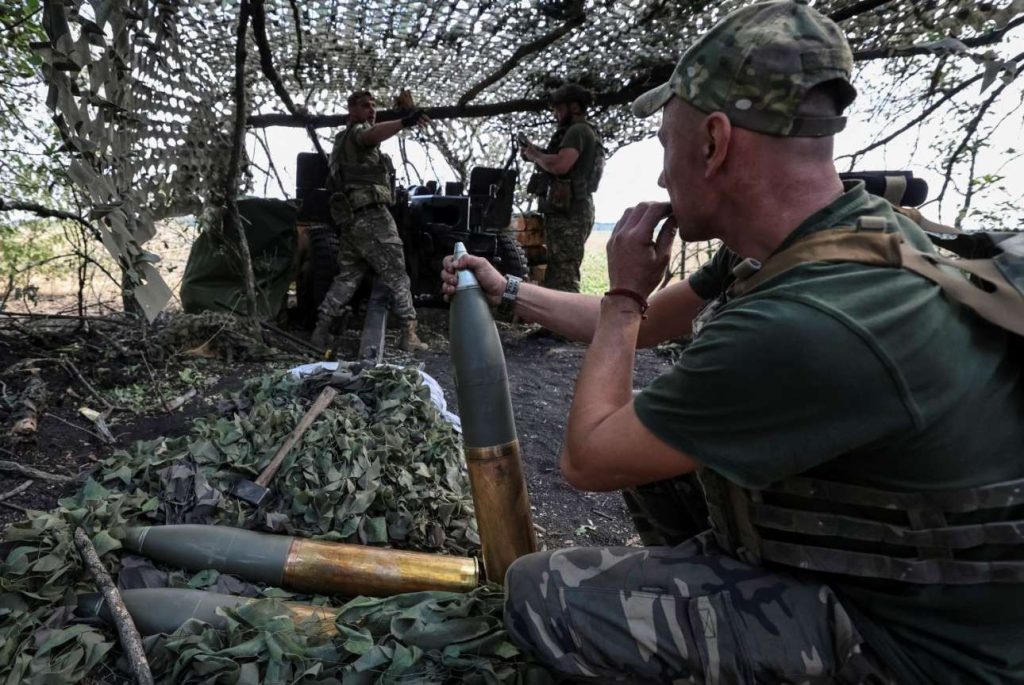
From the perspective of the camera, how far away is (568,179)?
7324 mm

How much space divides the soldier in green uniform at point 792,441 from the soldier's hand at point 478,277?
0.70 m

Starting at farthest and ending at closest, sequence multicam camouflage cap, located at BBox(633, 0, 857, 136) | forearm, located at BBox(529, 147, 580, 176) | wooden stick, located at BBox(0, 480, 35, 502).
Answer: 1. forearm, located at BBox(529, 147, 580, 176)
2. wooden stick, located at BBox(0, 480, 35, 502)
3. multicam camouflage cap, located at BBox(633, 0, 857, 136)

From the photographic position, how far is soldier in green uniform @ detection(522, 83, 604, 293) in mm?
6855

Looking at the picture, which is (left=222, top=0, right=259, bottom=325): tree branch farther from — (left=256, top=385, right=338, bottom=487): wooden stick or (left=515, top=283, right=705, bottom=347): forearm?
(left=515, top=283, right=705, bottom=347): forearm

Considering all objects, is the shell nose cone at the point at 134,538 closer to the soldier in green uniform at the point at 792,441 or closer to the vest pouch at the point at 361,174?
the soldier in green uniform at the point at 792,441

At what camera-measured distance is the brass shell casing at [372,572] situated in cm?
221

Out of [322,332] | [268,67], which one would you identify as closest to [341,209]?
[322,332]

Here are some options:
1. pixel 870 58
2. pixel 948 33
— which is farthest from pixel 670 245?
pixel 870 58

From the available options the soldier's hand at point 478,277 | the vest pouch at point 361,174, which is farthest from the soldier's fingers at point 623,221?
the vest pouch at point 361,174

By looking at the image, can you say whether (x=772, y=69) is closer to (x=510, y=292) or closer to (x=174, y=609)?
(x=510, y=292)

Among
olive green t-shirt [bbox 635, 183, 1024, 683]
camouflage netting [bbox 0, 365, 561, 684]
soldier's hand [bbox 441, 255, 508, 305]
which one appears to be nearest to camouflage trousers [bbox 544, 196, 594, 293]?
camouflage netting [bbox 0, 365, 561, 684]

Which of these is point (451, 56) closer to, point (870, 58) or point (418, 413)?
point (870, 58)

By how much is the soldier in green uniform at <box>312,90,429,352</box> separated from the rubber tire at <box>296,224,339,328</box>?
334mm

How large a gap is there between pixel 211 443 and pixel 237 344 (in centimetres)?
305
